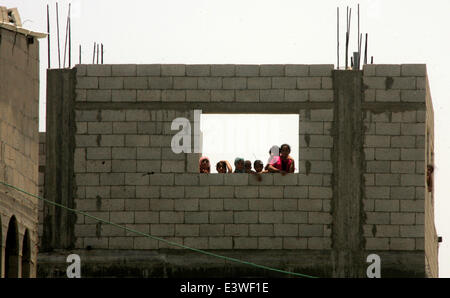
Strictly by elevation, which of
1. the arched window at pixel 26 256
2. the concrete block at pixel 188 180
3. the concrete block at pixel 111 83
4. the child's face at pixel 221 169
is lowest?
the arched window at pixel 26 256

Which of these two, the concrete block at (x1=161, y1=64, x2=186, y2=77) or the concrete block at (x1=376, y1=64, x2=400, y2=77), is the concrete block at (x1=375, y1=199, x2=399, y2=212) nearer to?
the concrete block at (x1=376, y1=64, x2=400, y2=77)

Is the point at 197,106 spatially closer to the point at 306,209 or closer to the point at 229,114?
the point at 229,114

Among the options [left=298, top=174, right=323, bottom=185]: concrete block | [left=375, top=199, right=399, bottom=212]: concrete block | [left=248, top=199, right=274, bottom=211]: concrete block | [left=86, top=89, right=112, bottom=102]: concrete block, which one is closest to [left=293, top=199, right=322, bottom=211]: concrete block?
[left=298, top=174, right=323, bottom=185]: concrete block

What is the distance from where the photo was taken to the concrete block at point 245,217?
100 feet

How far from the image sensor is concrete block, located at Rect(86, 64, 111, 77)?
30.9 m

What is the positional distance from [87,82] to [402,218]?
584 centimetres

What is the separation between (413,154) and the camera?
100ft

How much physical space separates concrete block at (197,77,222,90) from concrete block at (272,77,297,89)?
93cm

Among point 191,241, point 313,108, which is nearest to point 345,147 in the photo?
point 313,108

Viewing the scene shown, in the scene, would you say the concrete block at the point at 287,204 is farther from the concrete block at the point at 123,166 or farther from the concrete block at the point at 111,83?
the concrete block at the point at 111,83

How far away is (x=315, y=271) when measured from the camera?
3055cm

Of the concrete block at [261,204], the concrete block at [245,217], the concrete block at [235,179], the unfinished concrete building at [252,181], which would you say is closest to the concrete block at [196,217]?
the unfinished concrete building at [252,181]

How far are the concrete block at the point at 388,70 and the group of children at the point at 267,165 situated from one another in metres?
2.11

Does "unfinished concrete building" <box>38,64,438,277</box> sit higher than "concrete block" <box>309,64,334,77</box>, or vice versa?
"concrete block" <box>309,64,334,77</box>
